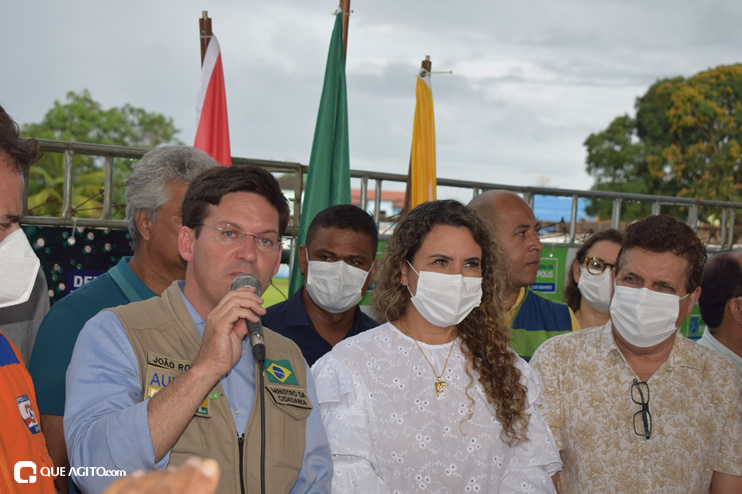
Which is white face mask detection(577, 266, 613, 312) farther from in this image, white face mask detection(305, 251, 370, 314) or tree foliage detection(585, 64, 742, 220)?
tree foliage detection(585, 64, 742, 220)

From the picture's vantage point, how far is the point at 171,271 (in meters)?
3.16

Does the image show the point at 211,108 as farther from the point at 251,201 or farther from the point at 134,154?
the point at 251,201

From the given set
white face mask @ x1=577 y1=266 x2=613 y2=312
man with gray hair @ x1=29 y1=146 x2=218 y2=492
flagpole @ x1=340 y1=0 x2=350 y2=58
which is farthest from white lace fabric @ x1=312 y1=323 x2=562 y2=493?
flagpole @ x1=340 y1=0 x2=350 y2=58

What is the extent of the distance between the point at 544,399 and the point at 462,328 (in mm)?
537

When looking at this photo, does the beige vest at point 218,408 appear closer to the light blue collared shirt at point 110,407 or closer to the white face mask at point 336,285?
the light blue collared shirt at point 110,407

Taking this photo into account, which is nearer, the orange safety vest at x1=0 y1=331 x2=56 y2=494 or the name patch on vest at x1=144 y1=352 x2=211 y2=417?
the orange safety vest at x1=0 y1=331 x2=56 y2=494

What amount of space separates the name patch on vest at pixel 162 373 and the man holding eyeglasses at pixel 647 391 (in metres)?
1.75

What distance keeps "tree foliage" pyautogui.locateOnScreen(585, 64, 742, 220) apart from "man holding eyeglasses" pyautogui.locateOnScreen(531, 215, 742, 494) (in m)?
23.8

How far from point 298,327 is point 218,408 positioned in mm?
2049

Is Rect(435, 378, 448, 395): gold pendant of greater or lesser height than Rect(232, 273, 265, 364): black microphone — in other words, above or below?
below

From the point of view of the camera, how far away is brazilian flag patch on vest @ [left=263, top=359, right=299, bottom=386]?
2.27m

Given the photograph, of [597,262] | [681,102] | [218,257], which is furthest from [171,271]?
[681,102]

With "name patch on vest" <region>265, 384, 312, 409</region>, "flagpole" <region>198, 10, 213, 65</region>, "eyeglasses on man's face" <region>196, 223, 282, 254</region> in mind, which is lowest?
"name patch on vest" <region>265, 384, 312, 409</region>

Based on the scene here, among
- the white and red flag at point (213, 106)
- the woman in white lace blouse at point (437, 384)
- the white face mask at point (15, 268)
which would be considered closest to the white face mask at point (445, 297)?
the woman in white lace blouse at point (437, 384)
